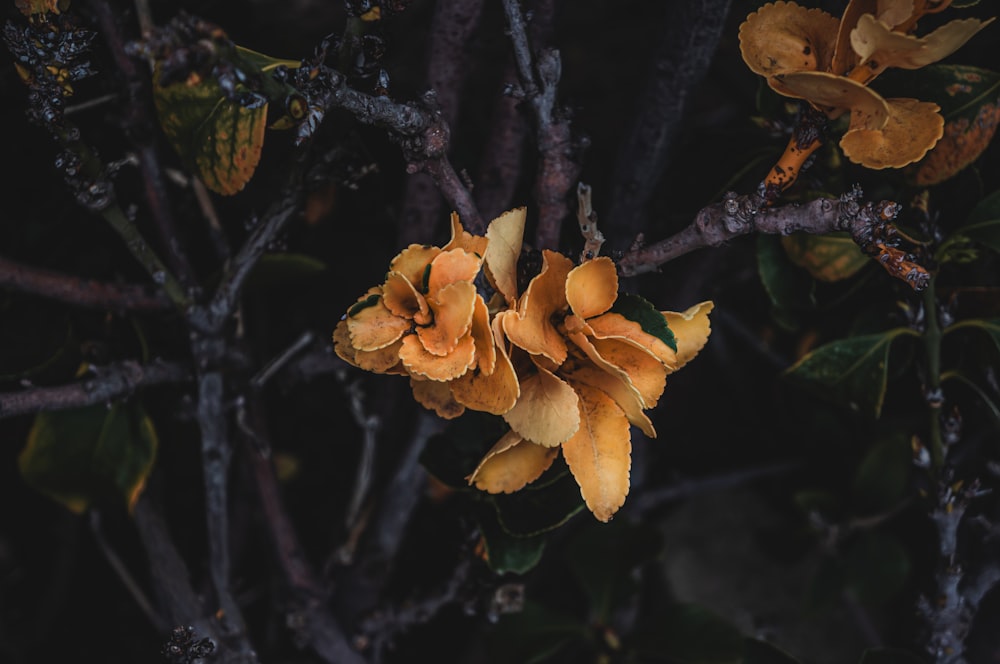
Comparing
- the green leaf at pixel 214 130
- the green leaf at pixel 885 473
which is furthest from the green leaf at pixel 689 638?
the green leaf at pixel 214 130

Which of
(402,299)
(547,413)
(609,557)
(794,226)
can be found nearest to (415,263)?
(402,299)

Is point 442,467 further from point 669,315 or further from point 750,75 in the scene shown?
point 750,75

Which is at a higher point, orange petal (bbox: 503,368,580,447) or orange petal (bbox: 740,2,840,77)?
orange petal (bbox: 740,2,840,77)

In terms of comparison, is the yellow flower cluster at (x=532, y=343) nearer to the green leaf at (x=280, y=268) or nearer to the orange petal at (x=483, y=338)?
the orange petal at (x=483, y=338)

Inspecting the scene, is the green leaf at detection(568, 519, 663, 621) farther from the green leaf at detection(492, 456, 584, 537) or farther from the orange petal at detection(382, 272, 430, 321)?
the orange petal at detection(382, 272, 430, 321)

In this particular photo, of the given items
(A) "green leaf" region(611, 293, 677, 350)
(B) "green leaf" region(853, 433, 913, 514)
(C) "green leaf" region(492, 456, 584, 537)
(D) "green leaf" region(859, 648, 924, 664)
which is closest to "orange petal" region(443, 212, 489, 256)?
(A) "green leaf" region(611, 293, 677, 350)

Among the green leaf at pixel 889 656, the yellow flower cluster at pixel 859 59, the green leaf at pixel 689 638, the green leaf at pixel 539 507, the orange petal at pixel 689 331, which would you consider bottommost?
the green leaf at pixel 689 638

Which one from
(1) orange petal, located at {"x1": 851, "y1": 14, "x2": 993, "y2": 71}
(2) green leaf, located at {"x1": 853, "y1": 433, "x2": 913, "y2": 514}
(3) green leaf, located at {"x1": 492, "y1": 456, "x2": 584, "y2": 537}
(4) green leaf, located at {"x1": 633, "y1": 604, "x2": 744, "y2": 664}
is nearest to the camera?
(1) orange petal, located at {"x1": 851, "y1": 14, "x2": 993, "y2": 71}
